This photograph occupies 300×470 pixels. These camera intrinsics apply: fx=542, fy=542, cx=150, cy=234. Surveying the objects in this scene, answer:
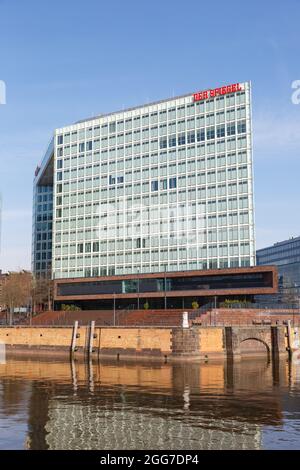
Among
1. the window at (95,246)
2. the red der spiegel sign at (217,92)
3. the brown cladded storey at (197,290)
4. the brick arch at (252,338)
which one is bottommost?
the brick arch at (252,338)

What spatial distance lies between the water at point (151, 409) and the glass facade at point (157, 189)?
187 ft

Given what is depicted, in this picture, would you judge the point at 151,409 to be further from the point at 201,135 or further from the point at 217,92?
the point at 217,92

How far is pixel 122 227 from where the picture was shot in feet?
420

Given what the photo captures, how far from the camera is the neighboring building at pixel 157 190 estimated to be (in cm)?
11638

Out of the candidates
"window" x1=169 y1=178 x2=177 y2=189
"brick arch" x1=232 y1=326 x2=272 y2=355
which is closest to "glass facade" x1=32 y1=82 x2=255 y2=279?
"window" x1=169 y1=178 x2=177 y2=189

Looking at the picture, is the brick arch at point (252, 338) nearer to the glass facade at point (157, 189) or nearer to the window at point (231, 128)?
the glass facade at point (157, 189)

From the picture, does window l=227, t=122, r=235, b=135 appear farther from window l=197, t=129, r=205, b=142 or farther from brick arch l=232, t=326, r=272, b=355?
brick arch l=232, t=326, r=272, b=355

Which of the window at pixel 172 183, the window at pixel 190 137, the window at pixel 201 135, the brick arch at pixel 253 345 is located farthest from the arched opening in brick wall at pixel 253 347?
the window at pixel 190 137

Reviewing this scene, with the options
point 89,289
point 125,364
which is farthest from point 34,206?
point 125,364

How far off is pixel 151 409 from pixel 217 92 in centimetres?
9571

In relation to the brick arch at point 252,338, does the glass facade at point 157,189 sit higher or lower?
higher
